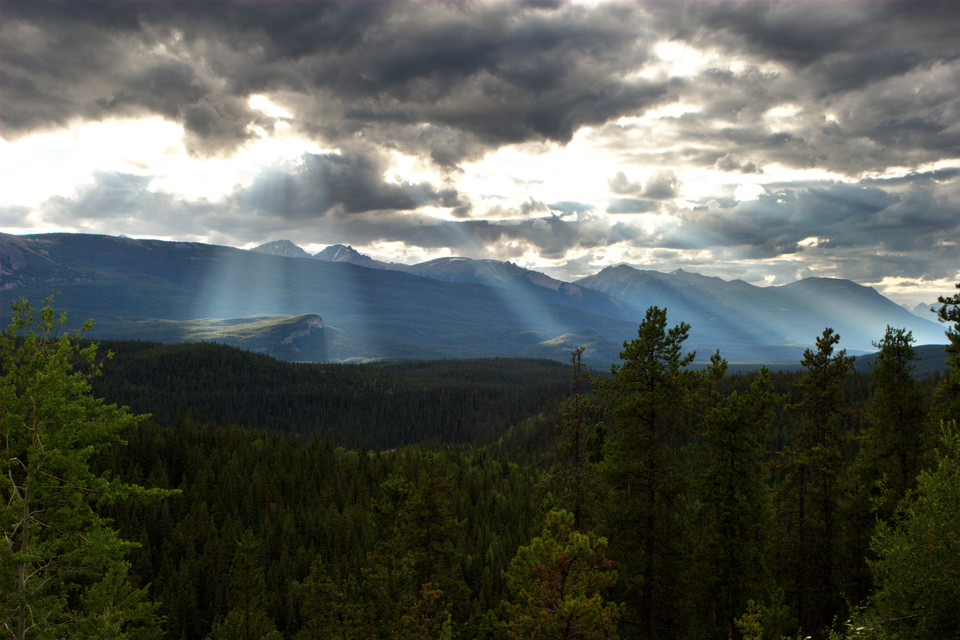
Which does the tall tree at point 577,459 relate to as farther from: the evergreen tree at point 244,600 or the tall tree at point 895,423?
the evergreen tree at point 244,600

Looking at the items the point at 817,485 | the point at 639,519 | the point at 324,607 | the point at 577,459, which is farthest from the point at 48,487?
the point at 817,485

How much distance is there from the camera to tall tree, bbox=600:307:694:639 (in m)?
22.2

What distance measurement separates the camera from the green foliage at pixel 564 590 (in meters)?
15.3

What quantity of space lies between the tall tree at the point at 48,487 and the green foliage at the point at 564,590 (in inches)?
490

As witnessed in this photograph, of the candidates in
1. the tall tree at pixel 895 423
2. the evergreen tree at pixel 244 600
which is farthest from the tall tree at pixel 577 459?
the evergreen tree at pixel 244 600

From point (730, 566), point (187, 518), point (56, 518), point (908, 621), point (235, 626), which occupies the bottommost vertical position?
point (187, 518)

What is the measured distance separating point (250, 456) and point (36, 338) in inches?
4112

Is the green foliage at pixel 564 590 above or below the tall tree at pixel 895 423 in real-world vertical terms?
below

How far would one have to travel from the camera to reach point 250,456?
110m

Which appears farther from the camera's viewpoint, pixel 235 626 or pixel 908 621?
pixel 235 626

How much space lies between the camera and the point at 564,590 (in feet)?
53.4

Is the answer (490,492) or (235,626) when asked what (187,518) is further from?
(235,626)

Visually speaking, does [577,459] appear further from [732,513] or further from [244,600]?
[244,600]

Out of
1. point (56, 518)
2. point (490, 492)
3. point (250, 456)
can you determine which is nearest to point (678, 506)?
point (56, 518)
